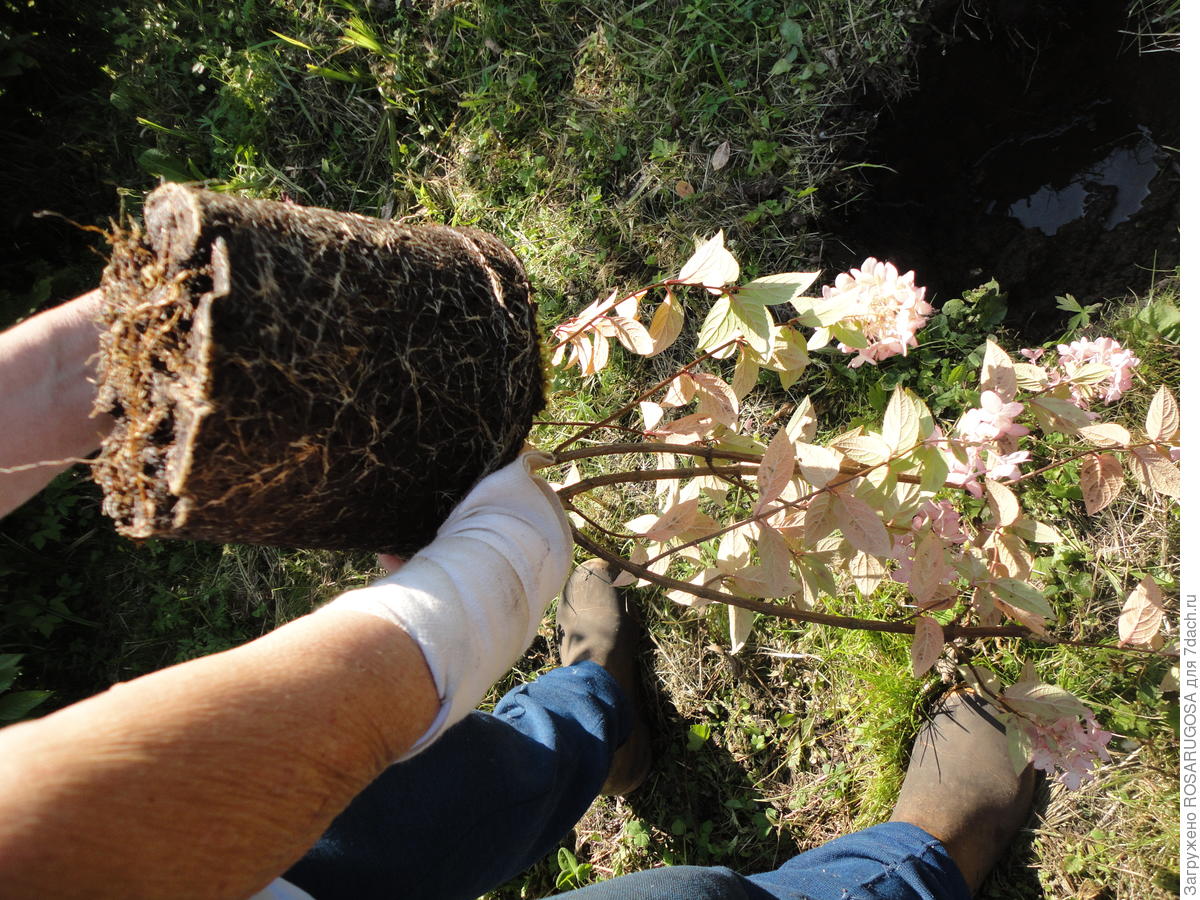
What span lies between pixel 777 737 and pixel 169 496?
178 cm

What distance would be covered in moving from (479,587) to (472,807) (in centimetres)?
93

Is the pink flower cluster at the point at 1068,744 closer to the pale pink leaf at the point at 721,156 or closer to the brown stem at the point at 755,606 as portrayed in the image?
the brown stem at the point at 755,606

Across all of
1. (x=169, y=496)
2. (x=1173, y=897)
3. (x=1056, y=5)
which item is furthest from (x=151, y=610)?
(x=1056, y=5)

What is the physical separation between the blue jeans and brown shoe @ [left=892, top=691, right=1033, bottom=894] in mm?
68

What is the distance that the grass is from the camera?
6.22 ft

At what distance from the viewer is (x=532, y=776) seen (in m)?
1.72

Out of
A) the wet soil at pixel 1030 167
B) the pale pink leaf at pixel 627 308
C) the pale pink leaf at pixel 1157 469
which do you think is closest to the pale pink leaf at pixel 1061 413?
the pale pink leaf at pixel 1157 469

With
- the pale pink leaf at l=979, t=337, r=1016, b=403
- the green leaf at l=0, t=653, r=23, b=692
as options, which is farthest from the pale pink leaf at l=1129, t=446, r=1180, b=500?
the green leaf at l=0, t=653, r=23, b=692

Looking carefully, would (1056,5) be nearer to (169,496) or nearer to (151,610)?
(169,496)

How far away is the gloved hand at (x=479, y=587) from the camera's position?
82 centimetres

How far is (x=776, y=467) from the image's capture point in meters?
1.08

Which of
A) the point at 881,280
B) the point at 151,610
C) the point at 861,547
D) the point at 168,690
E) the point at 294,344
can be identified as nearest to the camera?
the point at 168,690

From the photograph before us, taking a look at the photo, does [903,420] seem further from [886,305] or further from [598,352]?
[598,352]

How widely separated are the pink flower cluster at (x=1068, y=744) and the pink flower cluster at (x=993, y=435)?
0.60m
